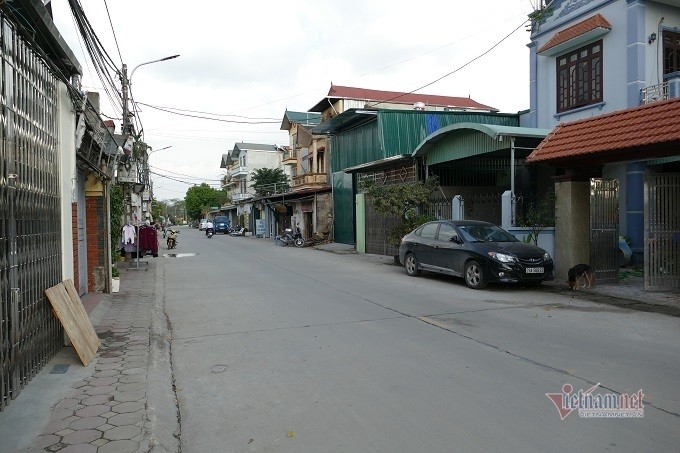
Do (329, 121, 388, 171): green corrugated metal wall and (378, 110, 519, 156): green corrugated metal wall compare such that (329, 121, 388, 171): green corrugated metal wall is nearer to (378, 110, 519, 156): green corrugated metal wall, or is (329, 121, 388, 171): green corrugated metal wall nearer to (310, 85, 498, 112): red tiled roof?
(378, 110, 519, 156): green corrugated metal wall

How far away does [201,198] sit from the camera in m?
101

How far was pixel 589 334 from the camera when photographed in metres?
7.31

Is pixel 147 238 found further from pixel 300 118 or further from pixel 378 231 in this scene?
pixel 300 118

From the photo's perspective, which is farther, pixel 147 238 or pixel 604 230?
pixel 147 238

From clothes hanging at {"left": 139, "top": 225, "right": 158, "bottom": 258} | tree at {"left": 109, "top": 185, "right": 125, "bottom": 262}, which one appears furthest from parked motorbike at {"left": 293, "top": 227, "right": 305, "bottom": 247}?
tree at {"left": 109, "top": 185, "right": 125, "bottom": 262}

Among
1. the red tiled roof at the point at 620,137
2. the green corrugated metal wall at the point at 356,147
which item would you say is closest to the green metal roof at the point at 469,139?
the red tiled roof at the point at 620,137

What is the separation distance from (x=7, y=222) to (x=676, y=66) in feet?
56.3

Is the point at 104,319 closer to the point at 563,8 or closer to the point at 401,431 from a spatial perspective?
the point at 401,431

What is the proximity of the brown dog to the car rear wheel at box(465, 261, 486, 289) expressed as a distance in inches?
75.4

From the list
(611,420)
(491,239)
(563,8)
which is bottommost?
(611,420)

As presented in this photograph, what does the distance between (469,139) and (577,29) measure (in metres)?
4.77

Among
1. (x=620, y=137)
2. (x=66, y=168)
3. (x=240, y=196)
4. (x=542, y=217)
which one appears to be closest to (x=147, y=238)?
(x=66, y=168)

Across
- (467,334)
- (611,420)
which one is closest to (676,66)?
(467,334)

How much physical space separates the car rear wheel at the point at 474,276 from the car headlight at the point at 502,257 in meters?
0.42
